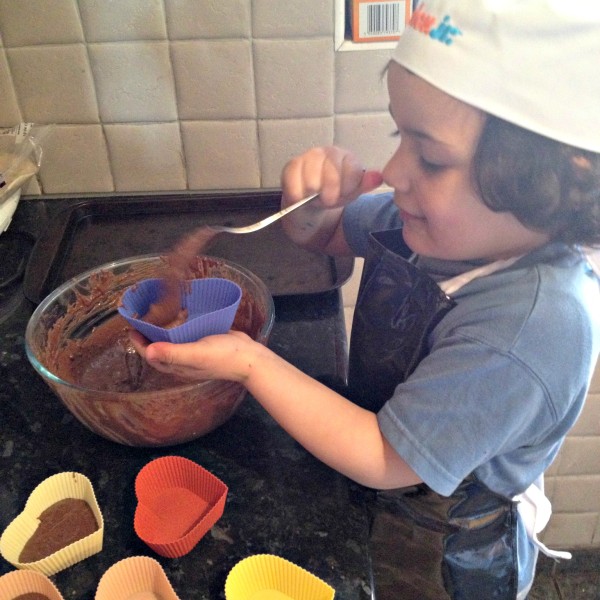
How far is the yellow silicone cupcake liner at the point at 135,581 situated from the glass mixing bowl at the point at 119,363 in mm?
136

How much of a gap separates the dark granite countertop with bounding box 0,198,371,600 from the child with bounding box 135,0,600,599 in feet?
0.15

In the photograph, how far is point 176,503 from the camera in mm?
621

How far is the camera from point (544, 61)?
506 mm

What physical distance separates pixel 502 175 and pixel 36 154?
78 cm

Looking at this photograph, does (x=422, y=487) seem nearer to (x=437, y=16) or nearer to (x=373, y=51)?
(x=437, y=16)

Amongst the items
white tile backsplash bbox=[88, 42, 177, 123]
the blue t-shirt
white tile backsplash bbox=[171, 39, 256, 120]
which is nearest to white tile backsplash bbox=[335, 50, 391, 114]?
white tile backsplash bbox=[171, 39, 256, 120]

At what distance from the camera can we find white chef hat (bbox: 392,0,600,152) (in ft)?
1.63

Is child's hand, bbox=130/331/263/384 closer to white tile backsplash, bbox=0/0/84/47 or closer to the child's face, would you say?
the child's face

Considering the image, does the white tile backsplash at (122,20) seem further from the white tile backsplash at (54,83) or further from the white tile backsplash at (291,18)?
the white tile backsplash at (291,18)

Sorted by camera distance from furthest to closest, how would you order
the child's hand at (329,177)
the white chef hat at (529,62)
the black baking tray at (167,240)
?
the black baking tray at (167,240) < the child's hand at (329,177) < the white chef hat at (529,62)

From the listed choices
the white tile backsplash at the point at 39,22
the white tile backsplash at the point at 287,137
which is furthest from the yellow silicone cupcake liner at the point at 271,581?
the white tile backsplash at the point at 39,22

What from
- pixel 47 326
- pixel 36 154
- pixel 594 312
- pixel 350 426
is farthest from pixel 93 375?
pixel 594 312

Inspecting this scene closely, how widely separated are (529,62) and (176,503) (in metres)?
0.50

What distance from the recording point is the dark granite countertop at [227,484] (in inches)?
22.1
